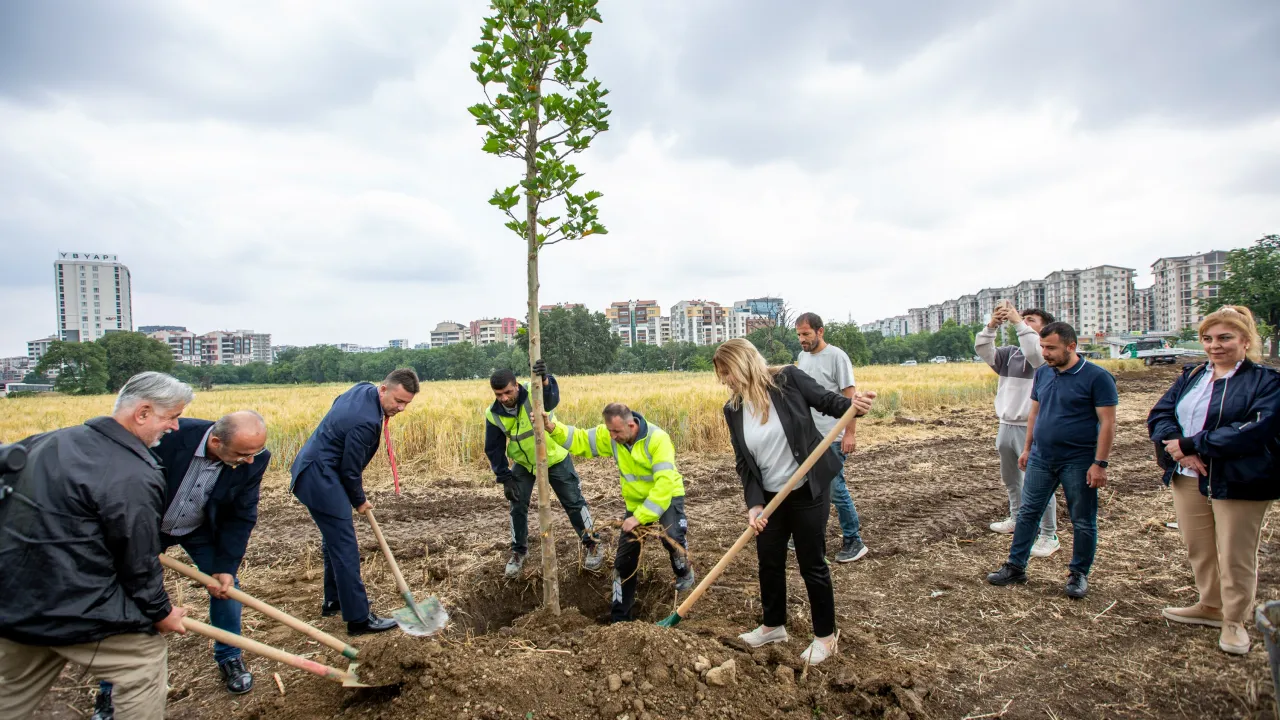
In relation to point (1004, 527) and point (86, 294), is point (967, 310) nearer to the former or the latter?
point (1004, 527)

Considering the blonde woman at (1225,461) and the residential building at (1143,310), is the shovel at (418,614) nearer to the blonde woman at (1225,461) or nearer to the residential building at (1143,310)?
the blonde woman at (1225,461)

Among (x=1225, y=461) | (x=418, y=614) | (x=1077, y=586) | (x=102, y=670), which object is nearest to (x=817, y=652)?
(x=1077, y=586)

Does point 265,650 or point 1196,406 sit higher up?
point 1196,406

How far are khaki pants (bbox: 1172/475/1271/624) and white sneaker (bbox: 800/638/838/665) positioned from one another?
2233 mm

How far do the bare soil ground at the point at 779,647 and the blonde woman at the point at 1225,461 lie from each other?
0.30 metres

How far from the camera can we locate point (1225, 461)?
3160mm

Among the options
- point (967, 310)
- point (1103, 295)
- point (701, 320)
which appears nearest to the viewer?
point (1103, 295)

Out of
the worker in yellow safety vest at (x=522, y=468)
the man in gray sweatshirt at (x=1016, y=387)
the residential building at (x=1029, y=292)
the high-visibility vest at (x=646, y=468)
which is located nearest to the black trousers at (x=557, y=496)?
the worker in yellow safety vest at (x=522, y=468)

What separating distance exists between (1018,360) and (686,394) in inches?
359

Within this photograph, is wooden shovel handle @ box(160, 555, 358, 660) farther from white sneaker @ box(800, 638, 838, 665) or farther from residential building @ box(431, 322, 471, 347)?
residential building @ box(431, 322, 471, 347)

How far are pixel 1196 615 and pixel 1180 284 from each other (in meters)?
116

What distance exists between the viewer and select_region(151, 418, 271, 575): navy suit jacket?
3.11 meters

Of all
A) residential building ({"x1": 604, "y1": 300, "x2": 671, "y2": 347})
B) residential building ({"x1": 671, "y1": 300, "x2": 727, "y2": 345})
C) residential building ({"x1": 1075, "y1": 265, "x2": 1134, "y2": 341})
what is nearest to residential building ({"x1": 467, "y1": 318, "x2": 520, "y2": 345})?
residential building ({"x1": 604, "y1": 300, "x2": 671, "y2": 347})

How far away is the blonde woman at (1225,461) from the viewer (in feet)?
10.0
